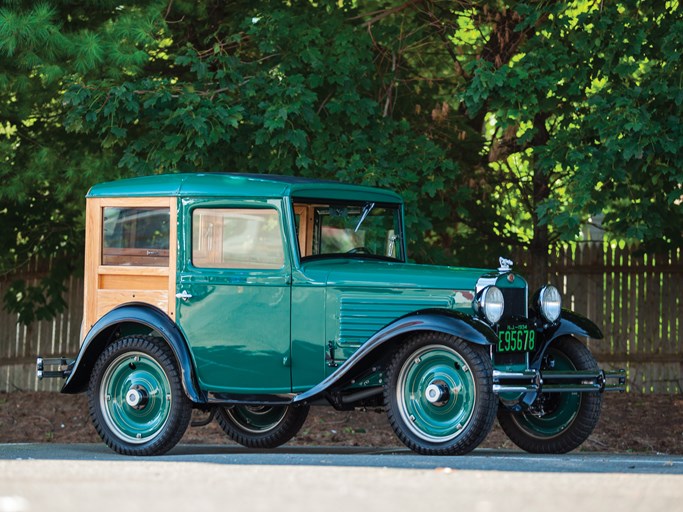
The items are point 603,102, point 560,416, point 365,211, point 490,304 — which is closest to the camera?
point 490,304

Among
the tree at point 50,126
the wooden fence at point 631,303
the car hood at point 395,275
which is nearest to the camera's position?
the car hood at point 395,275

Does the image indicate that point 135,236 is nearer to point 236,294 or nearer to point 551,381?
point 236,294

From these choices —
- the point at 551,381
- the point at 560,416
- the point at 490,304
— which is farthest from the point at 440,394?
the point at 560,416

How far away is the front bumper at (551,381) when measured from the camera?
9.38 m

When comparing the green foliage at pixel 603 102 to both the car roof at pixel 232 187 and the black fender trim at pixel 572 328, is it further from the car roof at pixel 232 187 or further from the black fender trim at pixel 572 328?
the car roof at pixel 232 187

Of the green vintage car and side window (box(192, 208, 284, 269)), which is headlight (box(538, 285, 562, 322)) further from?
side window (box(192, 208, 284, 269))

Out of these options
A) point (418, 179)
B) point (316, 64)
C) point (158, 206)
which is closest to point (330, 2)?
point (316, 64)

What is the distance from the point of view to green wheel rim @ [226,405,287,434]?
38.2ft

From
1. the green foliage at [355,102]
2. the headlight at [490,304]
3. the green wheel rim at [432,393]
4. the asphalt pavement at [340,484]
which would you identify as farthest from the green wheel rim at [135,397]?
the green foliage at [355,102]

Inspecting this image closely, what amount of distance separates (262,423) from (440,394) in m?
2.66

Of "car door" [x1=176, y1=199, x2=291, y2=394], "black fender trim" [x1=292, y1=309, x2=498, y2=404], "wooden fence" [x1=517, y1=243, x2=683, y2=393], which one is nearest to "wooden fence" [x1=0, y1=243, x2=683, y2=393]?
"wooden fence" [x1=517, y1=243, x2=683, y2=393]

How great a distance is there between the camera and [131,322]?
10.7m

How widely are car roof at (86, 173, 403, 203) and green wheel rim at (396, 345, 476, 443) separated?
67.4 inches

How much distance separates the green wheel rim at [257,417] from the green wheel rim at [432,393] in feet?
7.18
